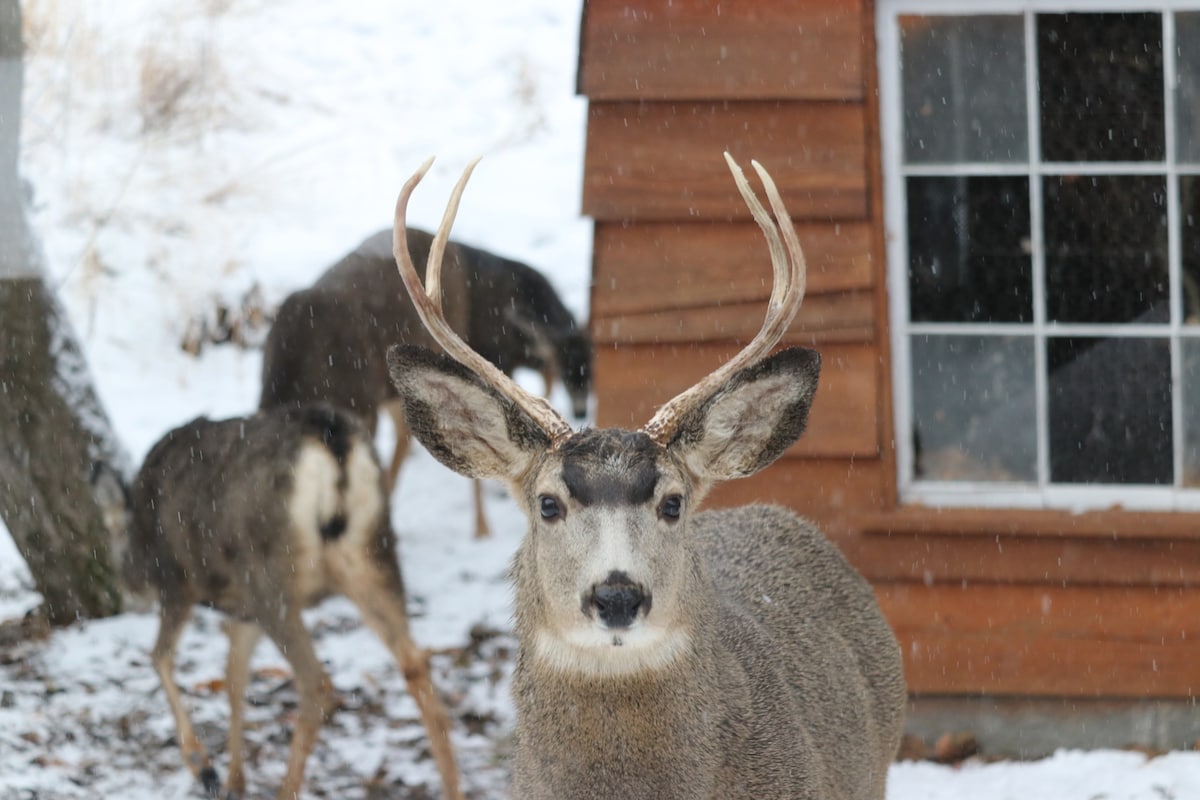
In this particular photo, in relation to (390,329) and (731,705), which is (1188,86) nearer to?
(731,705)

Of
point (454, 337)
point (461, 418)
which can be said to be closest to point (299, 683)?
point (461, 418)

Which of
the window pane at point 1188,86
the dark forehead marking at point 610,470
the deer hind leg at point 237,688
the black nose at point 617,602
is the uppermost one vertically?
the window pane at point 1188,86

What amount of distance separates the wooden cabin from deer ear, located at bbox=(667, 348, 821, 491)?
2.06 metres

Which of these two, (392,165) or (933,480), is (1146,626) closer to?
(933,480)

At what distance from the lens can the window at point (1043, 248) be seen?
5277 mm

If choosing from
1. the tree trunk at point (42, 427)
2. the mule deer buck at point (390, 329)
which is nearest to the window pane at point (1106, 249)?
the mule deer buck at point (390, 329)

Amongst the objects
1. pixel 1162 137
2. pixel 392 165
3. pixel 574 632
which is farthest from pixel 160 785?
pixel 392 165

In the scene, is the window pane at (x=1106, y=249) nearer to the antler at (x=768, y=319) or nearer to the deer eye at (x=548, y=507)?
the antler at (x=768, y=319)

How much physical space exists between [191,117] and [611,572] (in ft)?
31.6

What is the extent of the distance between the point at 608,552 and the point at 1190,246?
3.46m

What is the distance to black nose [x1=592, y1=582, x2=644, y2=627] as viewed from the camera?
275 cm

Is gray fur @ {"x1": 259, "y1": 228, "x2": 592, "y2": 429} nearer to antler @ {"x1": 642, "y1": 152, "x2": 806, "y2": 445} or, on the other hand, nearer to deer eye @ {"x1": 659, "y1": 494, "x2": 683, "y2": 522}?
antler @ {"x1": 642, "y1": 152, "x2": 806, "y2": 445}

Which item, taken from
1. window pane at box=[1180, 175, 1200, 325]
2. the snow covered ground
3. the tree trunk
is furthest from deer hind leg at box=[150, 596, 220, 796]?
window pane at box=[1180, 175, 1200, 325]

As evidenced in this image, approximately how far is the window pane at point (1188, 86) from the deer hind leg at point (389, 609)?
9.88 ft
